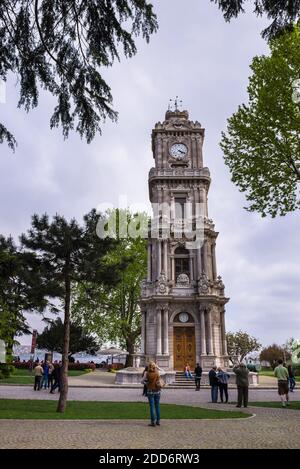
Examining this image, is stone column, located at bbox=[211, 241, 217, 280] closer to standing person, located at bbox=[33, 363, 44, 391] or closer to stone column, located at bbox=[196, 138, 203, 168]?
stone column, located at bbox=[196, 138, 203, 168]

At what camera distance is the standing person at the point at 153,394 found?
1080cm

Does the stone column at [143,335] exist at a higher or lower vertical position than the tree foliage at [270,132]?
lower

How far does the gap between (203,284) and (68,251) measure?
23.8 meters

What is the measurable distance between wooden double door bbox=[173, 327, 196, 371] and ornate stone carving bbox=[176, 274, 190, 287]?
413 centimetres

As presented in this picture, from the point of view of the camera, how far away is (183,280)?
39.7m

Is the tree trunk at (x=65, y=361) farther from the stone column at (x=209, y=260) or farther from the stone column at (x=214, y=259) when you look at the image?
the stone column at (x=214, y=259)

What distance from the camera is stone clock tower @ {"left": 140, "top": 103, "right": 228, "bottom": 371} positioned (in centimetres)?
3747

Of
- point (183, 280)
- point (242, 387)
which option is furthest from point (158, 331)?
point (242, 387)

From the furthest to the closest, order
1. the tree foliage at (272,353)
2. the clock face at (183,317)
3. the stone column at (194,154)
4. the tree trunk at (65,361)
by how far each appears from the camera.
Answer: the tree foliage at (272,353) → the stone column at (194,154) → the clock face at (183,317) → the tree trunk at (65,361)

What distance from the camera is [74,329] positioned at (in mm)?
50969

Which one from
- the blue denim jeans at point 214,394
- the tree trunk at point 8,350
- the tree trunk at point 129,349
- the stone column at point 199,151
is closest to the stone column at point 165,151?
the stone column at point 199,151

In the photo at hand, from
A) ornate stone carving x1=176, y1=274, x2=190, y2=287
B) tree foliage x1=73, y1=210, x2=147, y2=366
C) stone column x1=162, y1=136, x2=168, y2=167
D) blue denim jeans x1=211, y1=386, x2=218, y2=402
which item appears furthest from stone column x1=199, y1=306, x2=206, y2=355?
blue denim jeans x1=211, y1=386, x2=218, y2=402

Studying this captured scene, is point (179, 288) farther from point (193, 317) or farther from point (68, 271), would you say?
point (68, 271)

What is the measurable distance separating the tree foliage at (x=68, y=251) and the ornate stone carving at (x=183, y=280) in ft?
76.3
